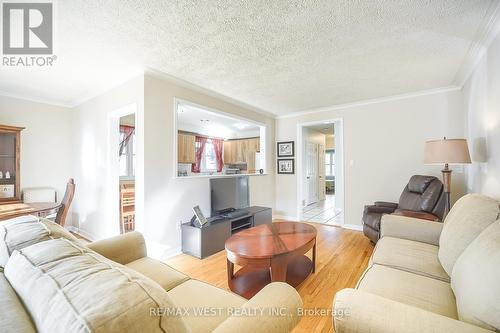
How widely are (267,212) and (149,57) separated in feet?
9.99

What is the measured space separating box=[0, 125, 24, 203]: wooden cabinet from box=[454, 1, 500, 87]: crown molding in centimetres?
582

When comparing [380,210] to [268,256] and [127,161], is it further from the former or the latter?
[127,161]

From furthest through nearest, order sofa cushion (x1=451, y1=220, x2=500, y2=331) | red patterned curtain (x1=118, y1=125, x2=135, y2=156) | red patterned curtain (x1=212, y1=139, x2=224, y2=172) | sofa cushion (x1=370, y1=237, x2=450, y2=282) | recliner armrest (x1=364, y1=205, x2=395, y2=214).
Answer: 1. red patterned curtain (x1=212, y1=139, x2=224, y2=172)
2. red patterned curtain (x1=118, y1=125, x2=135, y2=156)
3. recliner armrest (x1=364, y1=205, x2=395, y2=214)
4. sofa cushion (x1=370, y1=237, x2=450, y2=282)
5. sofa cushion (x1=451, y1=220, x2=500, y2=331)

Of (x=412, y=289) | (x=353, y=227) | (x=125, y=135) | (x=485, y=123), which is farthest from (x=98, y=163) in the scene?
(x=485, y=123)

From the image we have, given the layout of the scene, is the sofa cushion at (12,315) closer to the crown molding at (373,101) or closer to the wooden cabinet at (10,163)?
the wooden cabinet at (10,163)

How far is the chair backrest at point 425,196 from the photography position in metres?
2.81

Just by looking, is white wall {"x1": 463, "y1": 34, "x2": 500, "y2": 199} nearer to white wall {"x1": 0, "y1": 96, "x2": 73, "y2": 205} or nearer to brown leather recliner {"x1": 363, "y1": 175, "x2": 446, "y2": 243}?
brown leather recliner {"x1": 363, "y1": 175, "x2": 446, "y2": 243}

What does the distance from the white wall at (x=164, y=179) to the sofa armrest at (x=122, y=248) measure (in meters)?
0.99

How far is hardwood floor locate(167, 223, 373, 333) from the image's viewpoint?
1.89 meters

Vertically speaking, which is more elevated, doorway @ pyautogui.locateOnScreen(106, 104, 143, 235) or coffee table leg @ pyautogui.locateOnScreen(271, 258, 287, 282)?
doorway @ pyautogui.locateOnScreen(106, 104, 143, 235)

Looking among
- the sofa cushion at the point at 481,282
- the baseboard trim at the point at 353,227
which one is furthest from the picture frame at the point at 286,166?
the sofa cushion at the point at 481,282

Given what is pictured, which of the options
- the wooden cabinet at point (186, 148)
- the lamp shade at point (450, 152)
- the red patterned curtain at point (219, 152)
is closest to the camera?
the lamp shade at point (450, 152)

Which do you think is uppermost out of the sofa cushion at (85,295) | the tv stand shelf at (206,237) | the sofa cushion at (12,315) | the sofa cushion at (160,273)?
the sofa cushion at (85,295)

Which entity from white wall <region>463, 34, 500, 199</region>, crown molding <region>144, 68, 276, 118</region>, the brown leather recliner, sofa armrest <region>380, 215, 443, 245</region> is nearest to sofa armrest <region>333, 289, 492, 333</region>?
sofa armrest <region>380, 215, 443, 245</region>
